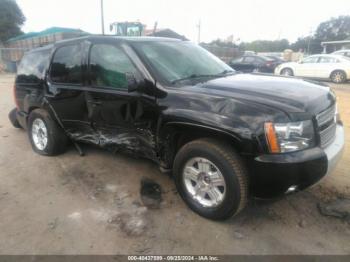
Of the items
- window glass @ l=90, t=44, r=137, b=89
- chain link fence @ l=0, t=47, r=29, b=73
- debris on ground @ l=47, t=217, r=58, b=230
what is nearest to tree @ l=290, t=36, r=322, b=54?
chain link fence @ l=0, t=47, r=29, b=73

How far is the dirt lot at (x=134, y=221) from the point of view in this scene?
2.77 metres

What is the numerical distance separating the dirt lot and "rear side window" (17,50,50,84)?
1.56 meters

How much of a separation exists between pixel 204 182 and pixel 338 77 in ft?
50.3

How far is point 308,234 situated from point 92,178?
2733mm

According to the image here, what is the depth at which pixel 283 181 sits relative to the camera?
2.66 meters

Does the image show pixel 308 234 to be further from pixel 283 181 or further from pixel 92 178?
pixel 92 178

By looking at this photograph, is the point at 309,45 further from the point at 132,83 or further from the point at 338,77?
the point at 132,83

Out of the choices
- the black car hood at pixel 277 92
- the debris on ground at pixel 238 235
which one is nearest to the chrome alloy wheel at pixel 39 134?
the black car hood at pixel 277 92

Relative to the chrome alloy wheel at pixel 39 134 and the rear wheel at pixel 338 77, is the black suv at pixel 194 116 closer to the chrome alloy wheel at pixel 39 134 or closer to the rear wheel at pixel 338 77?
the chrome alloy wheel at pixel 39 134

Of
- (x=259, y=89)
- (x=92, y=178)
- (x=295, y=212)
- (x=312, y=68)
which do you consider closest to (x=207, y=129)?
(x=259, y=89)

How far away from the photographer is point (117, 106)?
3625 millimetres

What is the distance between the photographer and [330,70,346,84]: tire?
15.5 m

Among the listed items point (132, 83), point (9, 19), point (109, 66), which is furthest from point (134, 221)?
point (9, 19)

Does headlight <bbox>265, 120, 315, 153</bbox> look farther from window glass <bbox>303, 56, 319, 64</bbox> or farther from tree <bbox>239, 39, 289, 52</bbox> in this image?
tree <bbox>239, 39, 289, 52</bbox>
